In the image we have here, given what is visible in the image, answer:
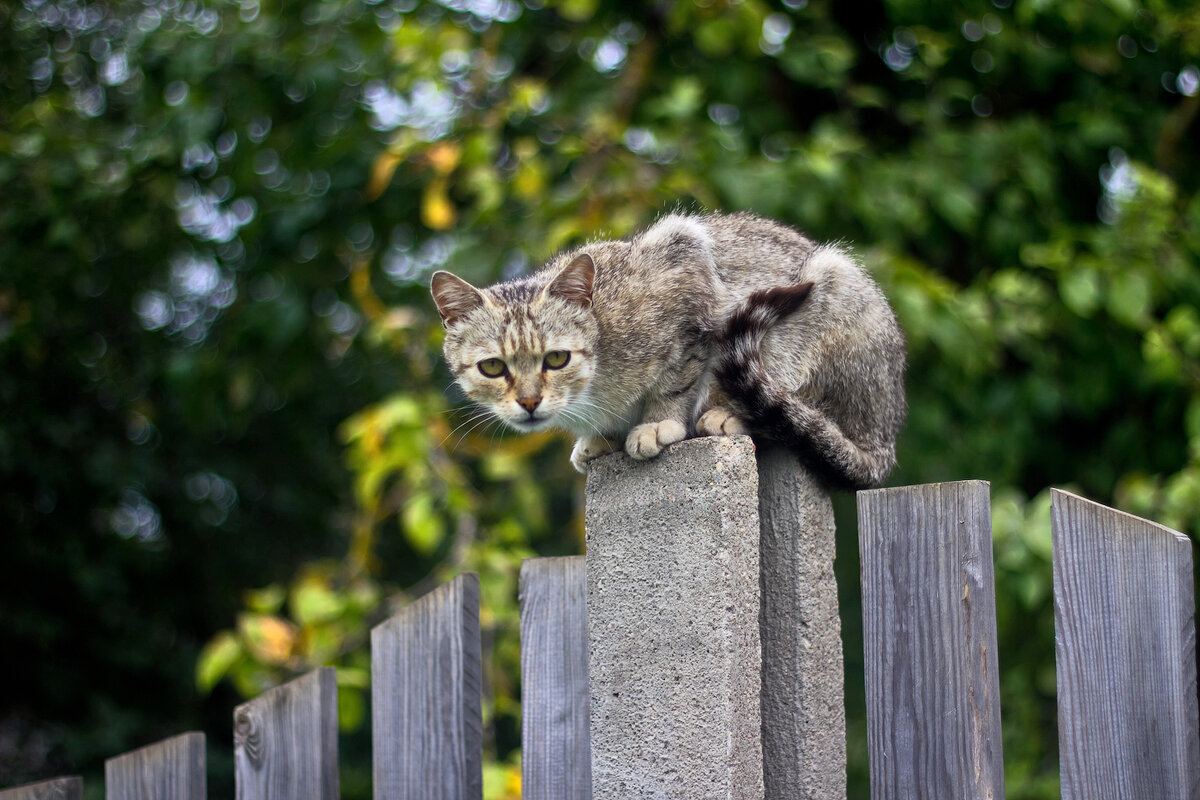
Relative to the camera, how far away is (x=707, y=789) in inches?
66.0

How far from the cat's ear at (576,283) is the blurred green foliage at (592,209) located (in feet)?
3.70

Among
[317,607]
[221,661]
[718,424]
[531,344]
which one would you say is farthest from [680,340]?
[221,661]

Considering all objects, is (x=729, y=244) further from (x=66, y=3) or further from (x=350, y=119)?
(x=66, y=3)

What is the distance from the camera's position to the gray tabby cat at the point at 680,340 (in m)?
2.25

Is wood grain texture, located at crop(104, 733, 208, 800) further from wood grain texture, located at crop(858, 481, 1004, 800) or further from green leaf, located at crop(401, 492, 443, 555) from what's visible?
wood grain texture, located at crop(858, 481, 1004, 800)

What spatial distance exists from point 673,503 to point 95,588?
5.94 meters

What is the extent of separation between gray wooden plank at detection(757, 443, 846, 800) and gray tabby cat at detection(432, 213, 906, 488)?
28 cm

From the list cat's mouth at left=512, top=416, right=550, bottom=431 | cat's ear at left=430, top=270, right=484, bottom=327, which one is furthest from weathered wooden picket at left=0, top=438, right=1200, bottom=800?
cat's ear at left=430, top=270, right=484, bottom=327

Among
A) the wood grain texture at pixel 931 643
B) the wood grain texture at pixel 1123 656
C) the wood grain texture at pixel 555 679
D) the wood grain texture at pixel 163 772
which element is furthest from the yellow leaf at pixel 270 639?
the wood grain texture at pixel 1123 656

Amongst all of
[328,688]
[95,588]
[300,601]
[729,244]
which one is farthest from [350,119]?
[95,588]

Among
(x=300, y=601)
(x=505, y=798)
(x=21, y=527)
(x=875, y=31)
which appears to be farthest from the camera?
(x=21, y=527)

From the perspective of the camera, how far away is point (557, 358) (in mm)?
2387

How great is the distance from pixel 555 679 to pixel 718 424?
599mm

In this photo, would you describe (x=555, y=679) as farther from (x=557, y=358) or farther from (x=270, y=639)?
(x=270, y=639)
